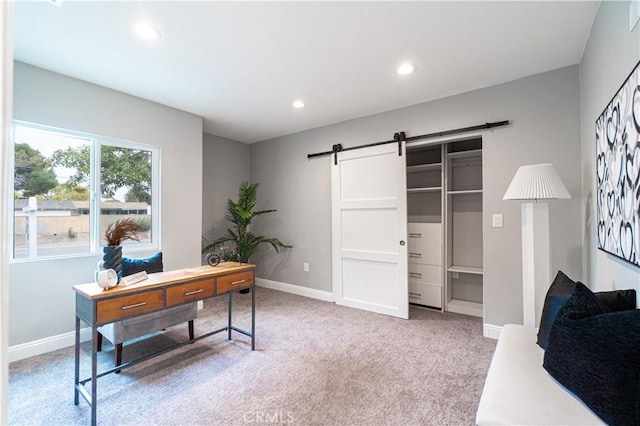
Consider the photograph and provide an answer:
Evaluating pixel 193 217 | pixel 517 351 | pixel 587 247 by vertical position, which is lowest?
pixel 517 351

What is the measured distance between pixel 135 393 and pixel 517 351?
2398mm

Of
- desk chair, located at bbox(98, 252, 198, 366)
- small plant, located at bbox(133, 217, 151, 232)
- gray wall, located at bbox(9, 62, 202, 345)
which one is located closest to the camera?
desk chair, located at bbox(98, 252, 198, 366)

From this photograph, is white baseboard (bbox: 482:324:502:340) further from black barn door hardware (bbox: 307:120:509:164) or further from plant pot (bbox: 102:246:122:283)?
plant pot (bbox: 102:246:122:283)

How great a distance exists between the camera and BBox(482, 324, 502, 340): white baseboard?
287 cm

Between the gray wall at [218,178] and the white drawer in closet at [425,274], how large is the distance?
300 cm

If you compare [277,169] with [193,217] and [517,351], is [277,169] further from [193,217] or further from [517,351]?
[517,351]

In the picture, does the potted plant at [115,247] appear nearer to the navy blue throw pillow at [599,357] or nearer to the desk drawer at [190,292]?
the desk drawer at [190,292]

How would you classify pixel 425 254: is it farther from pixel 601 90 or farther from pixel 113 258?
pixel 113 258

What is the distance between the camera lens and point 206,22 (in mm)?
1960

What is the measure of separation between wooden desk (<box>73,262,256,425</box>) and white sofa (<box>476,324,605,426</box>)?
189 centimetres

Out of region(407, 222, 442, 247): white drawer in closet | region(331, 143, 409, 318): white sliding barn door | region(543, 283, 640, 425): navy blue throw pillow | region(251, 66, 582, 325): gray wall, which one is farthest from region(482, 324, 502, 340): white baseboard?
region(543, 283, 640, 425): navy blue throw pillow

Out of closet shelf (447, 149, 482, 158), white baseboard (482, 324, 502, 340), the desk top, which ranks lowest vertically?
white baseboard (482, 324, 502, 340)

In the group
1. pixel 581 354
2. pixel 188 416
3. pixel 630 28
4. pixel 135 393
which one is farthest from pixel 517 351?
pixel 135 393

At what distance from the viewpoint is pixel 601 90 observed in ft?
6.07
